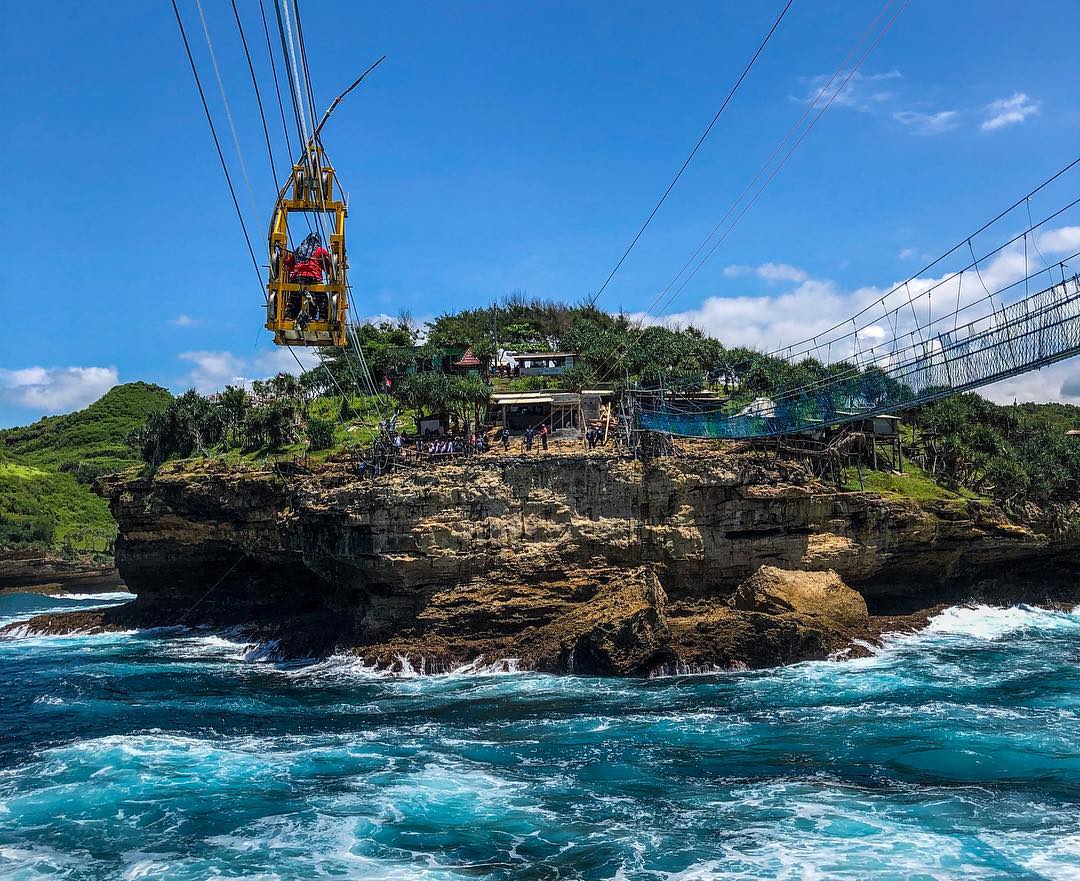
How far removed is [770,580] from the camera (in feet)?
105

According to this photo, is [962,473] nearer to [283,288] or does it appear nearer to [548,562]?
[548,562]

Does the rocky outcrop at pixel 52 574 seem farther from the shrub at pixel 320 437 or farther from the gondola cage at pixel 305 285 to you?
the gondola cage at pixel 305 285

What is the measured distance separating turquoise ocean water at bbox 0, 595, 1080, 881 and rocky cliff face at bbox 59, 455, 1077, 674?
1.73 m

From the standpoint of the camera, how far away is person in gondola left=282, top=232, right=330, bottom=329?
16047mm

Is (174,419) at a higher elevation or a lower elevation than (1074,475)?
higher

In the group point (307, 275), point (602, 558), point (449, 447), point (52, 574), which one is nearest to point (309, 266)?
point (307, 275)

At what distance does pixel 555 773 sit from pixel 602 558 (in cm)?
1378

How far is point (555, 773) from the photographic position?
19844 millimetres

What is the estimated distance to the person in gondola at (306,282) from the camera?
16047mm

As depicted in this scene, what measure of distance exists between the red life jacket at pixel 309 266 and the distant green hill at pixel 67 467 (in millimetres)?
71069

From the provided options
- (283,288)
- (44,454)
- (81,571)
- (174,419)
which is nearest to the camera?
(283,288)

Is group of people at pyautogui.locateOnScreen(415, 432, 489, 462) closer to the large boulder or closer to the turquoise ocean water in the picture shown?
the turquoise ocean water

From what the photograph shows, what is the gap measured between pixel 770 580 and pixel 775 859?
59.7 feet

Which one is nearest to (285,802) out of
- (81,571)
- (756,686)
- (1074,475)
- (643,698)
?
(643,698)
